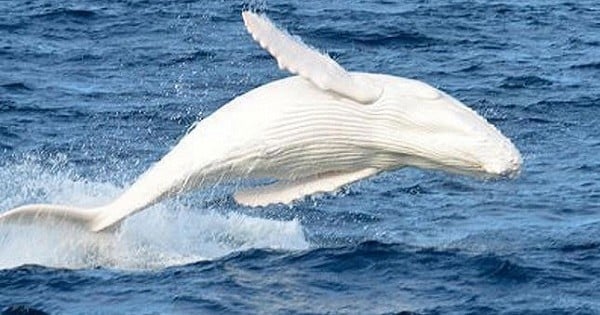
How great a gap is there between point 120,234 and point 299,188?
8.20ft

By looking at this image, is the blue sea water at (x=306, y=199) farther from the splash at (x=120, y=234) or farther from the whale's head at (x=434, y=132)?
the whale's head at (x=434, y=132)

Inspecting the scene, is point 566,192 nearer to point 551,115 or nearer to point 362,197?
point 362,197

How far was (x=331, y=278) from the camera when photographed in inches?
800

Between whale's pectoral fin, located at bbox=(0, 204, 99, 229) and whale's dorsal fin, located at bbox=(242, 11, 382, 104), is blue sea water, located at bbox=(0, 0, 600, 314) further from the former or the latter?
whale's dorsal fin, located at bbox=(242, 11, 382, 104)

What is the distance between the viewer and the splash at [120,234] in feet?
68.6

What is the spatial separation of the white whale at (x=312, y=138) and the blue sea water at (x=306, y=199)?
1074 millimetres

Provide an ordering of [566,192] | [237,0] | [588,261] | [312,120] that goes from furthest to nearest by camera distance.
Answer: [237,0] → [566,192] → [588,261] → [312,120]

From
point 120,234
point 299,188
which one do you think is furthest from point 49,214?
point 299,188

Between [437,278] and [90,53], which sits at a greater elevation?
[90,53]

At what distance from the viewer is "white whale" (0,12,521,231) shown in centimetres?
1919

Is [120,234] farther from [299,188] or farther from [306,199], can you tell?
[306,199]

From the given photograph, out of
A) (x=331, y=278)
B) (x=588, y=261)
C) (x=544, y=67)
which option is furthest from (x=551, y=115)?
(x=331, y=278)

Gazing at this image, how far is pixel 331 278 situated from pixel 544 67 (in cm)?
1457

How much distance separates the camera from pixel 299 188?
2012 cm
